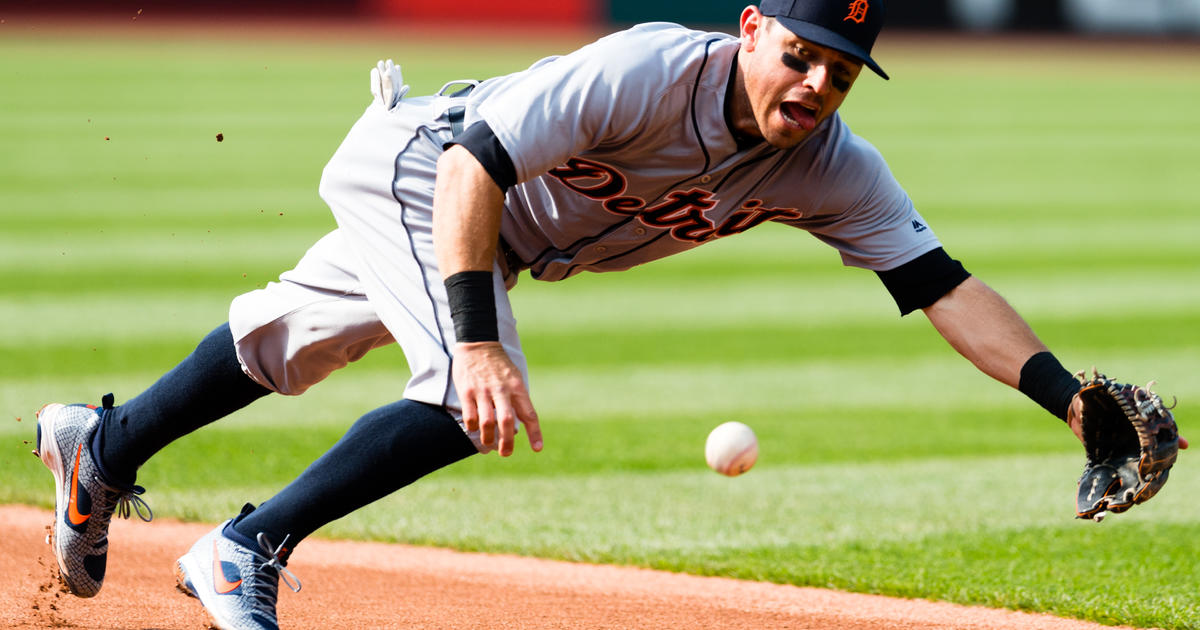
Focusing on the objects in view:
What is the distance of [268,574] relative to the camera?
9.20 ft

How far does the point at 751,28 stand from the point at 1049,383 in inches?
41.2

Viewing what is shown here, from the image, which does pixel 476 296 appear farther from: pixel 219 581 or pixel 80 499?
pixel 80 499

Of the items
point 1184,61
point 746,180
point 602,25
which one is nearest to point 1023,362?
point 746,180

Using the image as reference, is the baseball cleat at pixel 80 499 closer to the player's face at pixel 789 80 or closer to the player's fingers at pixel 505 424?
the player's fingers at pixel 505 424

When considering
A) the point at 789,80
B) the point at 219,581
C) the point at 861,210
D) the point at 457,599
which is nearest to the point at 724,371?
the point at 457,599

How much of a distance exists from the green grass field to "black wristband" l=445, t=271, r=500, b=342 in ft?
5.41


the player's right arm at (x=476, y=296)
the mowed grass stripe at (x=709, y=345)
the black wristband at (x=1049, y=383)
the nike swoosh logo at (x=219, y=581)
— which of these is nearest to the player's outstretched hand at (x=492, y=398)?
the player's right arm at (x=476, y=296)

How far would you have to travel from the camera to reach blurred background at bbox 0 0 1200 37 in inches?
1118

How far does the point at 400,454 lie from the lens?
271 cm

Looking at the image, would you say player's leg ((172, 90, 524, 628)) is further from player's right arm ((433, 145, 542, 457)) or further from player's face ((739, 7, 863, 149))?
player's face ((739, 7, 863, 149))

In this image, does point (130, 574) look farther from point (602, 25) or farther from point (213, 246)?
point (602, 25)

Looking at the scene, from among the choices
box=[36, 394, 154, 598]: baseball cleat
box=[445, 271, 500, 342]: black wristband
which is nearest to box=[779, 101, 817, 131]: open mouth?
box=[445, 271, 500, 342]: black wristband

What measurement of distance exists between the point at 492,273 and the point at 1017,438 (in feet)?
12.5

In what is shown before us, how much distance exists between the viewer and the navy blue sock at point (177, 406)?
3299 millimetres
